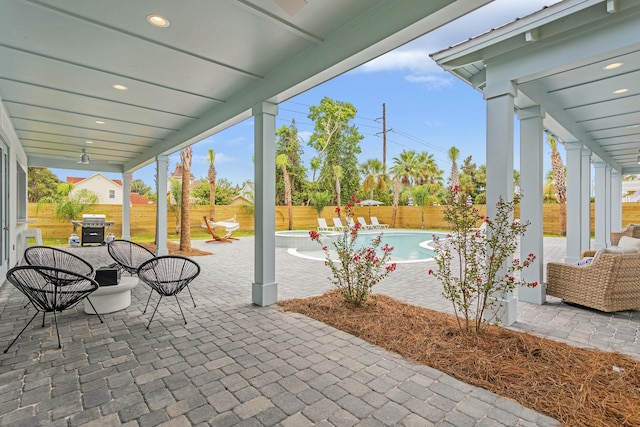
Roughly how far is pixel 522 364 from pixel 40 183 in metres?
32.1

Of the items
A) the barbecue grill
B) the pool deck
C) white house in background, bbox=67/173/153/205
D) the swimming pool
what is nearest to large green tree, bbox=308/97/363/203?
the swimming pool

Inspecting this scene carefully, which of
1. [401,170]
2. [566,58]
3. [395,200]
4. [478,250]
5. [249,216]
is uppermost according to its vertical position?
[401,170]

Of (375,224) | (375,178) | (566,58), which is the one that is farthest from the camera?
(375,178)

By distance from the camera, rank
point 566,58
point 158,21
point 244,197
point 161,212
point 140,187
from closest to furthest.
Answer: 1. point 158,21
2. point 566,58
3. point 161,212
4. point 244,197
5. point 140,187

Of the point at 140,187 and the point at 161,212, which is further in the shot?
the point at 140,187

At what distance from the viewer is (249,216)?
700 inches

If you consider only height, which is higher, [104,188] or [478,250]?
[104,188]

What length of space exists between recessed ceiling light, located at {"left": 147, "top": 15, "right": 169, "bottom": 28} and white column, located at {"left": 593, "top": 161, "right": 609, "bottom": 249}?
38.7 ft

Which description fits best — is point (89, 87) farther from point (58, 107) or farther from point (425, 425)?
point (425, 425)

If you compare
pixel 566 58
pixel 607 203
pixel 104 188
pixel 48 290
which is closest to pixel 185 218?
pixel 48 290

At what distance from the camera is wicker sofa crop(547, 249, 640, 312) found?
3889 millimetres

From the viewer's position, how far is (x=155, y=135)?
718 cm

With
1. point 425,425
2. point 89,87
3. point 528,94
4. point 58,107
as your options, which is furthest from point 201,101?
point 425,425

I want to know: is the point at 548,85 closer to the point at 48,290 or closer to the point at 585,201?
the point at 585,201
